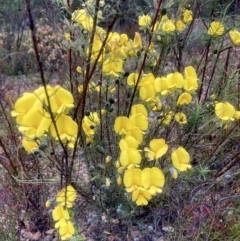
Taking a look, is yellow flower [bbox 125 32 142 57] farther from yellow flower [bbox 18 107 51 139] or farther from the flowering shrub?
yellow flower [bbox 18 107 51 139]

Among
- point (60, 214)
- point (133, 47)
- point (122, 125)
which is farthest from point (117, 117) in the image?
point (60, 214)

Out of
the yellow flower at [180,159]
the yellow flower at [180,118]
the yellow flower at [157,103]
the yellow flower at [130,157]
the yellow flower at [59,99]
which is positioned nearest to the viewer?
the yellow flower at [59,99]

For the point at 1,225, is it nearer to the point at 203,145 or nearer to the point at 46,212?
the point at 46,212

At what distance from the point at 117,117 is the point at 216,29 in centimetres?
74

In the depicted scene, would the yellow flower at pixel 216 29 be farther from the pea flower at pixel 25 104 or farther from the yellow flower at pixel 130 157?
the pea flower at pixel 25 104

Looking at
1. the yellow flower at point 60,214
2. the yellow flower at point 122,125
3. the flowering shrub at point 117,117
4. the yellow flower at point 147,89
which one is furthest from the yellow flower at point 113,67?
the yellow flower at point 60,214

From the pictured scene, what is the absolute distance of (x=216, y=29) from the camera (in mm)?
2195

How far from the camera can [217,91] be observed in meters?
2.56

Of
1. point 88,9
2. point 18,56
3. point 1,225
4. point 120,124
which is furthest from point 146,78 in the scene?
point 18,56

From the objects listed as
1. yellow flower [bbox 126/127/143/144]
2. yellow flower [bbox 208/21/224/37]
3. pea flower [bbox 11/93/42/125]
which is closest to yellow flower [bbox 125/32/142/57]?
yellow flower [bbox 126/127/143/144]

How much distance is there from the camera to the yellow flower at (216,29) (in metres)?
2.19

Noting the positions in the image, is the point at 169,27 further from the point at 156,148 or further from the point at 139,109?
the point at 156,148

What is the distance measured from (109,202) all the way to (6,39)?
4.71m

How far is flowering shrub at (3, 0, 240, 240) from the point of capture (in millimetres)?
1443
